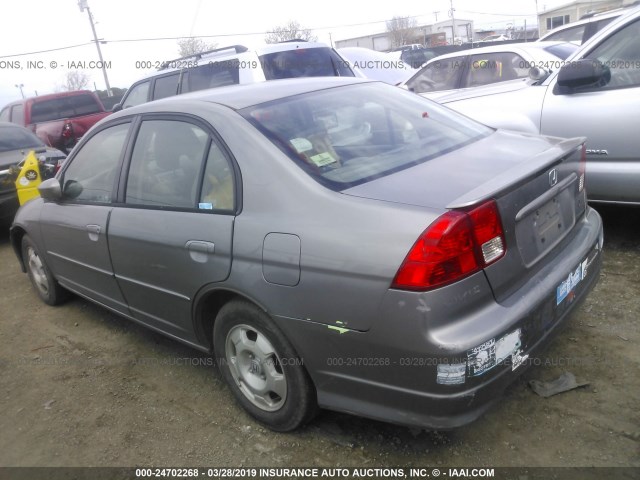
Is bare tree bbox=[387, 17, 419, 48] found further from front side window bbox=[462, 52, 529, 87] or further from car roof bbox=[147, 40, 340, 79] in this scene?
front side window bbox=[462, 52, 529, 87]

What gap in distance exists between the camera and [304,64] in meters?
7.86

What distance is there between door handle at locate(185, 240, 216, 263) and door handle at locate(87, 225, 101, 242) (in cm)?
99

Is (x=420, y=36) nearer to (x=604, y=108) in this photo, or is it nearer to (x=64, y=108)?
(x=64, y=108)

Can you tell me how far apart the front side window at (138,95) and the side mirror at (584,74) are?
6401 mm

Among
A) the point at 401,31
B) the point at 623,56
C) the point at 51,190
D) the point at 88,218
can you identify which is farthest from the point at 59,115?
the point at 401,31

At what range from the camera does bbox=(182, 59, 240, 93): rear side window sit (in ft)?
24.7

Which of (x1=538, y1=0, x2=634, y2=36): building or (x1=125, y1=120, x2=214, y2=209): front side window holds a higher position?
(x1=538, y1=0, x2=634, y2=36): building

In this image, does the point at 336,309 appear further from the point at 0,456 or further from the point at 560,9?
the point at 560,9

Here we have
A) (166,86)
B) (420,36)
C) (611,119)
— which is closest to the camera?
(611,119)

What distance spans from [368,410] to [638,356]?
1.62 metres

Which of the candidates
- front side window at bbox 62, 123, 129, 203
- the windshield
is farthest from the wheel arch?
the windshield

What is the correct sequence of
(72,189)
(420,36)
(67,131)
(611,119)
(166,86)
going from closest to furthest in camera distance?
1. (72,189)
2. (611,119)
3. (166,86)
4. (67,131)
5. (420,36)

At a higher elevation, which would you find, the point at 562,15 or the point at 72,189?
the point at 562,15

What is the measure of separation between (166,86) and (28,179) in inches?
98.7
